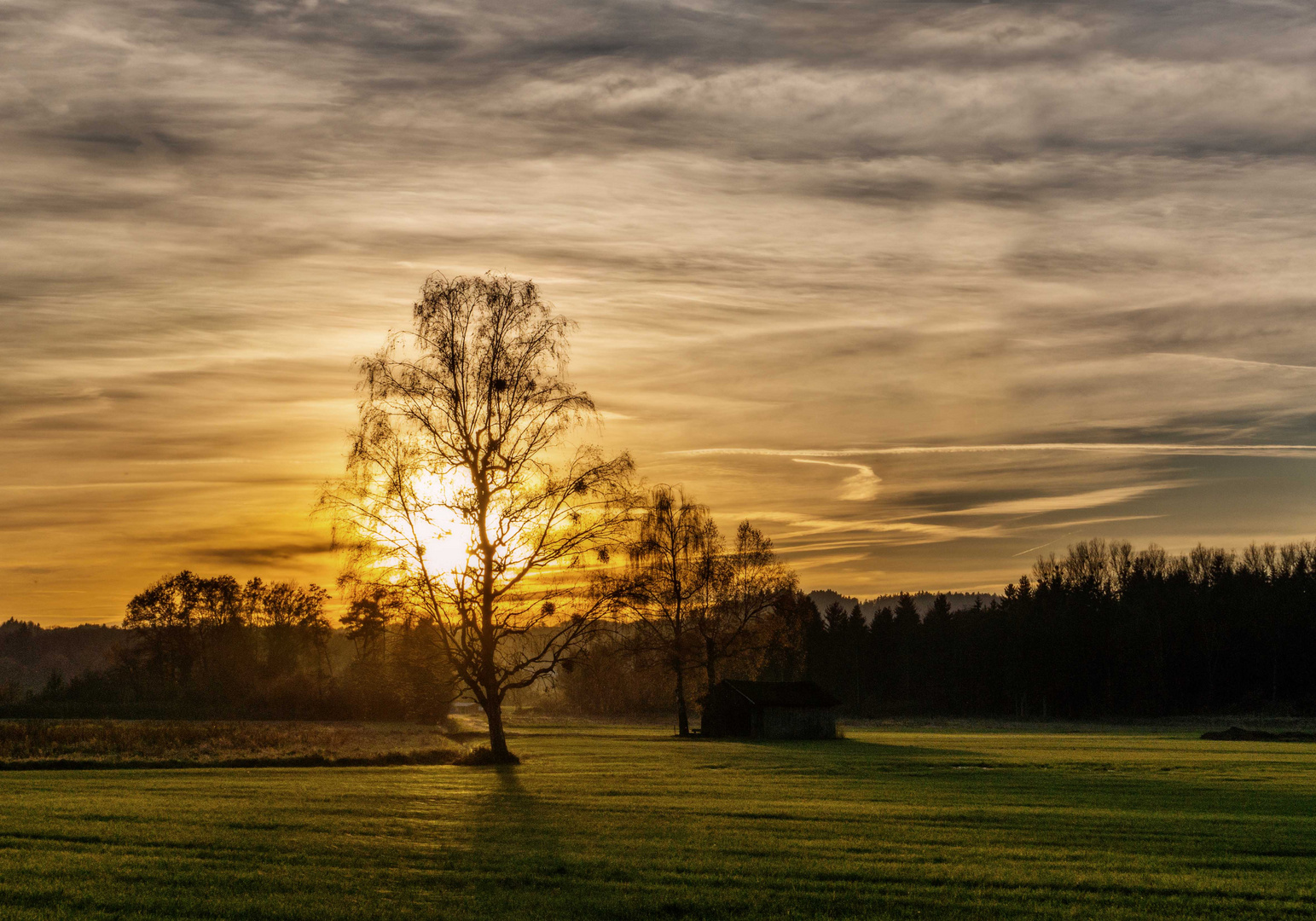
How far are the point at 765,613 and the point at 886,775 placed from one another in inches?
1381

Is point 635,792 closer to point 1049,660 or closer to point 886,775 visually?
point 886,775

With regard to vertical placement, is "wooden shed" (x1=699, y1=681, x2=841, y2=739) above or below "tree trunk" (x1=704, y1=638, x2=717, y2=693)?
below

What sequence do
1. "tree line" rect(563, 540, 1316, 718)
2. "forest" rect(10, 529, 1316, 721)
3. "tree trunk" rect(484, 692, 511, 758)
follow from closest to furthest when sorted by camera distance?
1. "tree trunk" rect(484, 692, 511, 758)
2. "forest" rect(10, 529, 1316, 721)
3. "tree line" rect(563, 540, 1316, 718)

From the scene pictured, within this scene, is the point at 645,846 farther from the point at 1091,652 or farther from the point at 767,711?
the point at 1091,652

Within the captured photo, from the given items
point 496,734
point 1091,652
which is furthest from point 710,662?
point 1091,652

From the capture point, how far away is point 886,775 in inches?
1388

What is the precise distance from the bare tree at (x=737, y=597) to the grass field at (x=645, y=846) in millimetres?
36280

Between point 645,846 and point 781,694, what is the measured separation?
5266cm

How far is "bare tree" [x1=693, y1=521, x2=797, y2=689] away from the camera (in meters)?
69.8

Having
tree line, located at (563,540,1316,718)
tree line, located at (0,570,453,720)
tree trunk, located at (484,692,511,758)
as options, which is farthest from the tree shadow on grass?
tree line, located at (563,540,1316,718)

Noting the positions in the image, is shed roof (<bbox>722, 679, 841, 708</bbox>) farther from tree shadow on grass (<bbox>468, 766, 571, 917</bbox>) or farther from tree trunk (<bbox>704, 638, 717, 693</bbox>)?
Result: tree shadow on grass (<bbox>468, 766, 571, 917</bbox>)

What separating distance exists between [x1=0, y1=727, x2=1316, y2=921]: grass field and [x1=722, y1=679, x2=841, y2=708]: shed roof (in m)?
34.2

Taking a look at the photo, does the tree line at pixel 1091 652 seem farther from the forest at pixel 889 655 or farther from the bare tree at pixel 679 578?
the bare tree at pixel 679 578

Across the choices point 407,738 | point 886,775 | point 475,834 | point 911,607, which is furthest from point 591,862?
point 911,607
